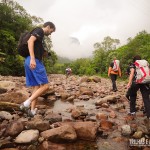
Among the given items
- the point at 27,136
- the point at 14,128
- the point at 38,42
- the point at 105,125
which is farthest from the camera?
the point at 105,125

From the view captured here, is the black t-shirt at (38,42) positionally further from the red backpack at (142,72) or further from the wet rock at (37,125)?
the red backpack at (142,72)

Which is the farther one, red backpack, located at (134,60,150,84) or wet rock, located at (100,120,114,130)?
red backpack, located at (134,60,150,84)

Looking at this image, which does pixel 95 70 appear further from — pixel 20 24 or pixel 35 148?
pixel 35 148

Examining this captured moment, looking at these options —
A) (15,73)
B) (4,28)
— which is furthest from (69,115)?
(4,28)

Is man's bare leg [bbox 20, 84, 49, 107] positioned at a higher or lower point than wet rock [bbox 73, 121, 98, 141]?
higher

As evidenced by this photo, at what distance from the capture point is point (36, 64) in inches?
207

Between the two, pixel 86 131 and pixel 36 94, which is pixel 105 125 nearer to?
pixel 86 131

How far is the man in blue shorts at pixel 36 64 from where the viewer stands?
5.08m

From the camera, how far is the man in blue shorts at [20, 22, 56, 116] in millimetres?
5082

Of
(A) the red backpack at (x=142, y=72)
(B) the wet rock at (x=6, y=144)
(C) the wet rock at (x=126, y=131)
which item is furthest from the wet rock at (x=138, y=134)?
(B) the wet rock at (x=6, y=144)

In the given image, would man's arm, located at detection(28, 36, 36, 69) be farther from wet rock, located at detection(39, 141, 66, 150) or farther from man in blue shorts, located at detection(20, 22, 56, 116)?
wet rock, located at detection(39, 141, 66, 150)

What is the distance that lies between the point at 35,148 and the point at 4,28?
108 ft

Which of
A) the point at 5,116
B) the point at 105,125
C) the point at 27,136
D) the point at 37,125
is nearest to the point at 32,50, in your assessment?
the point at 37,125

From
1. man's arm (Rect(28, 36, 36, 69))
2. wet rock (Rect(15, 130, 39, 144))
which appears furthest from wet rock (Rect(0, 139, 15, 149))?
man's arm (Rect(28, 36, 36, 69))
